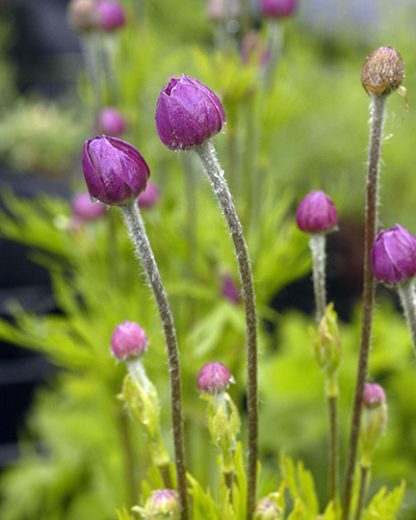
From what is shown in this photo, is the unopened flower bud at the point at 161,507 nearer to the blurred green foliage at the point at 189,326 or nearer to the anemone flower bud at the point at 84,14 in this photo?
the blurred green foliage at the point at 189,326

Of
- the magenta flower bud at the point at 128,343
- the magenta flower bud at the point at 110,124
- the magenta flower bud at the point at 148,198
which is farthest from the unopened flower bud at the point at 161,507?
the magenta flower bud at the point at 110,124

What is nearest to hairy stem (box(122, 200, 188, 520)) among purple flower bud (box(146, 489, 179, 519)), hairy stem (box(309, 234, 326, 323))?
purple flower bud (box(146, 489, 179, 519))

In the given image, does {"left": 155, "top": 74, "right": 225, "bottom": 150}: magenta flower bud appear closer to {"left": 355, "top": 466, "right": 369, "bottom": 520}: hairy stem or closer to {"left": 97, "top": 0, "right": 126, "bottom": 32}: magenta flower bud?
{"left": 355, "top": 466, "right": 369, "bottom": 520}: hairy stem

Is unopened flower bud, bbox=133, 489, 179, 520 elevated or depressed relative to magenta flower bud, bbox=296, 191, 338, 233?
depressed

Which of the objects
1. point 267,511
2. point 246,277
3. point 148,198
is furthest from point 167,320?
point 148,198

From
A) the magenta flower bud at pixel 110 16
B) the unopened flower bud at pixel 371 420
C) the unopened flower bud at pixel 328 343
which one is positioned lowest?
the unopened flower bud at pixel 371 420

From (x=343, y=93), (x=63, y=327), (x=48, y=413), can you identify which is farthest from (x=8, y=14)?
(x=63, y=327)
